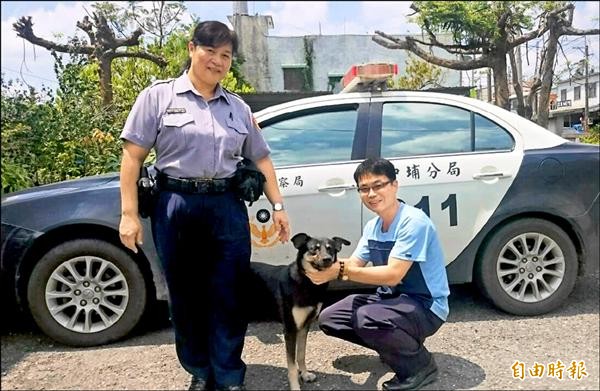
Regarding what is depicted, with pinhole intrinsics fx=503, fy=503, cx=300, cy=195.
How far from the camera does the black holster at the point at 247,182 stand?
243 cm

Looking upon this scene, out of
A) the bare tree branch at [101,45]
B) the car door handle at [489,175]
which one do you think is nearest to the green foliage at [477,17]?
the bare tree branch at [101,45]

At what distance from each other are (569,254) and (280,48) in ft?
61.9

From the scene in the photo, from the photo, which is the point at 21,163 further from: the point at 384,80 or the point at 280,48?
the point at 280,48

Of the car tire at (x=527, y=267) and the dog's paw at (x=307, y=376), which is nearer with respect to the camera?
the dog's paw at (x=307, y=376)

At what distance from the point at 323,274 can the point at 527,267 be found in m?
1.72

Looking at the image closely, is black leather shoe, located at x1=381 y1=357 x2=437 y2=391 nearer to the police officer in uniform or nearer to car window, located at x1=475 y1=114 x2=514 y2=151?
the police officer in uniform

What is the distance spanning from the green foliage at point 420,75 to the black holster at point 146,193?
16.6m

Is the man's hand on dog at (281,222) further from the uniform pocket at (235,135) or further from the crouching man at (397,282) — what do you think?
the uniform pocket at (235,135)

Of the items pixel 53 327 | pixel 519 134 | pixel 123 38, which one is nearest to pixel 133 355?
pixel 53 327

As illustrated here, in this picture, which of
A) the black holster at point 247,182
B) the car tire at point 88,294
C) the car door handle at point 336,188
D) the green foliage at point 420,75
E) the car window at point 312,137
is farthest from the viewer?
the green foliage at point 420,75

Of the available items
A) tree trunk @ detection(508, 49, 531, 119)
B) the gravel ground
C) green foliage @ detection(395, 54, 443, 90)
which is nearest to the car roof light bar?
the gravel ground

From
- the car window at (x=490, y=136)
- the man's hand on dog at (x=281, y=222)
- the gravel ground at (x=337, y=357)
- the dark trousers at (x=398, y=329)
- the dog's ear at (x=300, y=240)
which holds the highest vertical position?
the car window at (x=490, y=136)

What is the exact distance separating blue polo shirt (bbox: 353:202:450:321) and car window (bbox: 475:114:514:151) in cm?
114

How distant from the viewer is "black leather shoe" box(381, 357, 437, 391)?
99.0 inches
